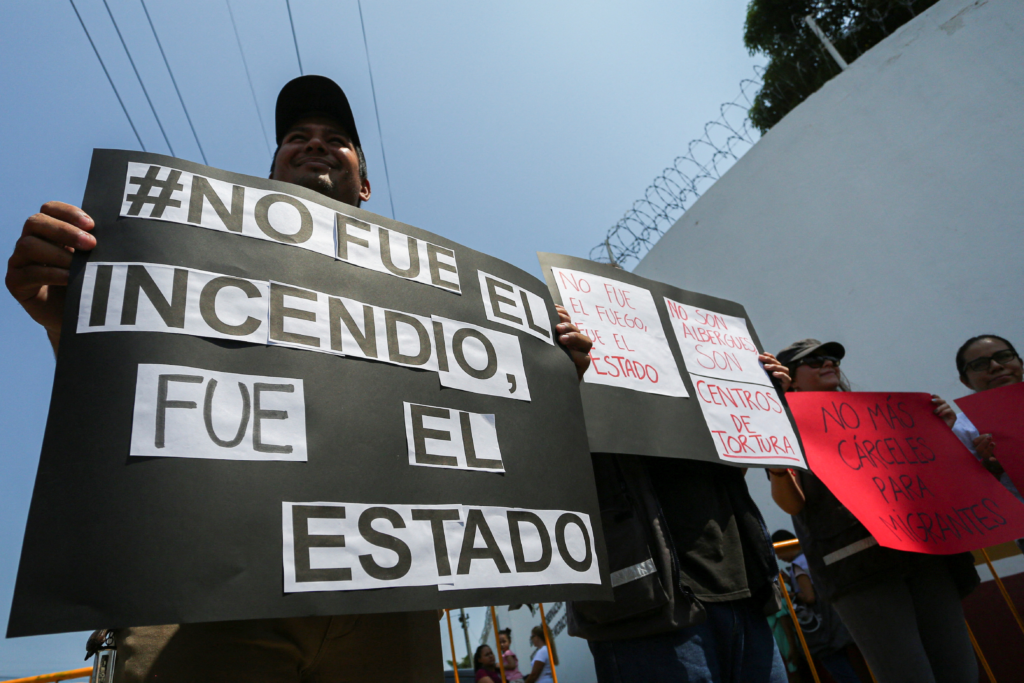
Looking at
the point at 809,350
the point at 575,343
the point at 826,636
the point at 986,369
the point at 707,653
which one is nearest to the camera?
the point at 707,653

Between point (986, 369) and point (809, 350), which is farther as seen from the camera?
point (986, 369)

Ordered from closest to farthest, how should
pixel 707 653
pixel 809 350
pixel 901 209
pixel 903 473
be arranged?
pixel 707 653 → pixel 903 473 → pixel 809 350 → pixel 901 209

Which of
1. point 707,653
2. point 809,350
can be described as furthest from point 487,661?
point 707,653

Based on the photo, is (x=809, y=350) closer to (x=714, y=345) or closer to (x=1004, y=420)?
(x=714, y=345)

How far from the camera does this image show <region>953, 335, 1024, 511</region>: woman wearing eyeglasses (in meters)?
2.82

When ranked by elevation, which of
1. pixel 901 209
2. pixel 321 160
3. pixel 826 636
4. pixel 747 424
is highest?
pixel 901 209

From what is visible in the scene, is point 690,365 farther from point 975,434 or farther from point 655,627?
point 975,434

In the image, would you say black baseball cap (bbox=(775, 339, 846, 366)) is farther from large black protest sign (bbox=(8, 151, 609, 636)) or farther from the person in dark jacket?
large black protest sign (bbox=(8, 151, 609, 636))

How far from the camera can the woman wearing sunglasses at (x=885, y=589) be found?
209 centimetres

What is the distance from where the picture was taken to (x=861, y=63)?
6484mm

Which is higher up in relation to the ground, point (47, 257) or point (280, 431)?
point (47, 257)

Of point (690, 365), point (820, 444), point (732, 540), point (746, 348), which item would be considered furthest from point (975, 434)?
point (732, 540)

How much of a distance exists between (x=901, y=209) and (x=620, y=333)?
4924 mm

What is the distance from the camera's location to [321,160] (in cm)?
194
